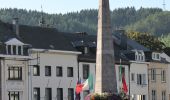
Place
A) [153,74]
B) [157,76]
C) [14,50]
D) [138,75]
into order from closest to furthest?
[14,50] < [138,75] < [153,74] < [157,76]

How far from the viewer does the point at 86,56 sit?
280 ft

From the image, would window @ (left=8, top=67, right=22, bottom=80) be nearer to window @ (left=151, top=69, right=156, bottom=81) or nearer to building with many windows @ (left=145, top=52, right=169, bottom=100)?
building with many windows @ (left=145, top=52, right=169, bottom=100)

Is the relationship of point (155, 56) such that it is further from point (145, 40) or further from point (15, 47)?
point (15, 47)

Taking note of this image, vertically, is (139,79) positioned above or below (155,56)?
below

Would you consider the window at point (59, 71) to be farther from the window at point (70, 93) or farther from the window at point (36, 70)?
the window at point (36, 70)

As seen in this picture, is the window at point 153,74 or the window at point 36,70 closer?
the window at point 36,70

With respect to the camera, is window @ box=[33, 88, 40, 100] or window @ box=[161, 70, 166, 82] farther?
window @ box=[161, 70, 166, 82]

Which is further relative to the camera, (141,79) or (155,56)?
(155,56)

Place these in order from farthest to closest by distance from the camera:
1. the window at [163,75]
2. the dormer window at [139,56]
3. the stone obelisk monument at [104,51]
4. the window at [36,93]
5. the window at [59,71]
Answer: the window at [163,75], the dormer window at [139,56], the window at [59,71], the window at [36,93], the stone obelisk monument at [104,51]

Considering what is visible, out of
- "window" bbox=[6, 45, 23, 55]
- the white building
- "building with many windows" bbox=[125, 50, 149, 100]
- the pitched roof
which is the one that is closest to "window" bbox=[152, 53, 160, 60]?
"building with many windows" bbox=[125, 50, 149, 100]

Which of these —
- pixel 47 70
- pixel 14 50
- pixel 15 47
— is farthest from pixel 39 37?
pixel 14 50

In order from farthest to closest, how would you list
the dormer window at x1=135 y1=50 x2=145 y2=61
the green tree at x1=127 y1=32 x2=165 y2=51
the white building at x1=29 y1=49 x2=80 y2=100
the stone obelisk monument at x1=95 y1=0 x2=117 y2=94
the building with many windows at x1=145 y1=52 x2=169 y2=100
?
the green tree at x1=127 y1=32 x2=165 y2=51
the building with many windows at x1=145 y1=52 x2=169 y2=100
the dormer window at x1=135 y1=50 x2=145 y2=61
the white building at x1=29 y1=49 x2=80 y2=100
the stone obelisk monument at x1=95 y1=0 x2=117 y2=94

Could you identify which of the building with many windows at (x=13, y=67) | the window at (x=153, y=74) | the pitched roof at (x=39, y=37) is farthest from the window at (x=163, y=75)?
the building with many windows at (x=13, y=67)

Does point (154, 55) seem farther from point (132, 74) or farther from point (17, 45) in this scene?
point (17, 45)
